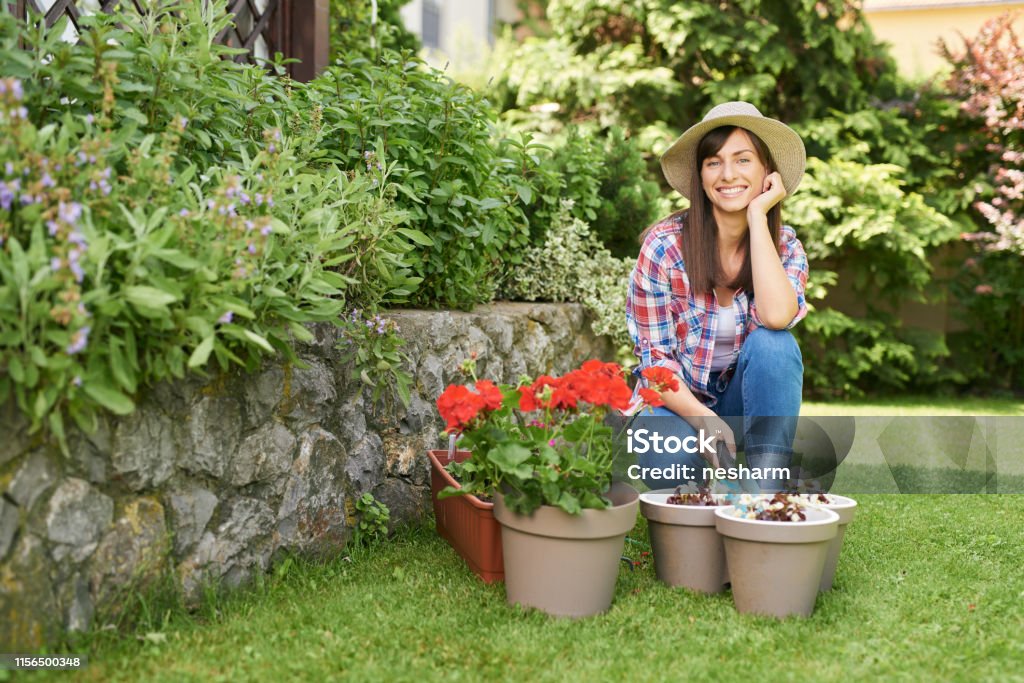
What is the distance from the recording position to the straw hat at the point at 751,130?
2.68 meters

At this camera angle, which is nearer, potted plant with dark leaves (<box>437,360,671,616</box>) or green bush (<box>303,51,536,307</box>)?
potted plant with dark leaves (<box>437,360,671,616</box>)

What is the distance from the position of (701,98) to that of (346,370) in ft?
17.7

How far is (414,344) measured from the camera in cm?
273

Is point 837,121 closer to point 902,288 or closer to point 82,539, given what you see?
point 902,288

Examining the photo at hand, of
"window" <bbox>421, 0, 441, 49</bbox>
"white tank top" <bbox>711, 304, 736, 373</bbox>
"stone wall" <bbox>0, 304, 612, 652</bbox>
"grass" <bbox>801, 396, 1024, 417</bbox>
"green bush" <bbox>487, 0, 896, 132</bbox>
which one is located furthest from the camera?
"window" <bbox>421, 0, 441, 49</bbox>

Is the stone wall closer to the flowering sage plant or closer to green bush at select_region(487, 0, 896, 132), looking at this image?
the flowering sage plant

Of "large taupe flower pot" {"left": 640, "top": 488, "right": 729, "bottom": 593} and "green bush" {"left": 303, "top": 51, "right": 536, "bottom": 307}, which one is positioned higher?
"green bush" {"left": 303, "top": 51, "right": 536, "bottom": 307}

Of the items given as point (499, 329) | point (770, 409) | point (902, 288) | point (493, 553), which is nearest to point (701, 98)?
point (902, 288)

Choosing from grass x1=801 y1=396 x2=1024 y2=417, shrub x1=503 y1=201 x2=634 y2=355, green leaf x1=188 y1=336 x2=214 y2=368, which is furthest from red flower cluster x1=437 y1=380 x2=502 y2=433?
grass x1=801 y1=396 x2=1024 y2=417

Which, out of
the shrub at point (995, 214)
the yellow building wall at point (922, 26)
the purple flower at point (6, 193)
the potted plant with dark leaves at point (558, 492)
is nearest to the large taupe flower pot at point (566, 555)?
the potted plant with dark leaves at point (558, 492)

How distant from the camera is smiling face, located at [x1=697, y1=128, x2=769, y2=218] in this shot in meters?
2.69

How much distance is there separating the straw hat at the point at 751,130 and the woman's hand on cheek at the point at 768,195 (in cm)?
8

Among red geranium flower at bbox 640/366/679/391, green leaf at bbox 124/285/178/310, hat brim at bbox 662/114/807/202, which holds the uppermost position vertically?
hat brim at bbox 662/114/807/202

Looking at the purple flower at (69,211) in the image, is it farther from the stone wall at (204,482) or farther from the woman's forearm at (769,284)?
the woman's forearm at (769,284)
